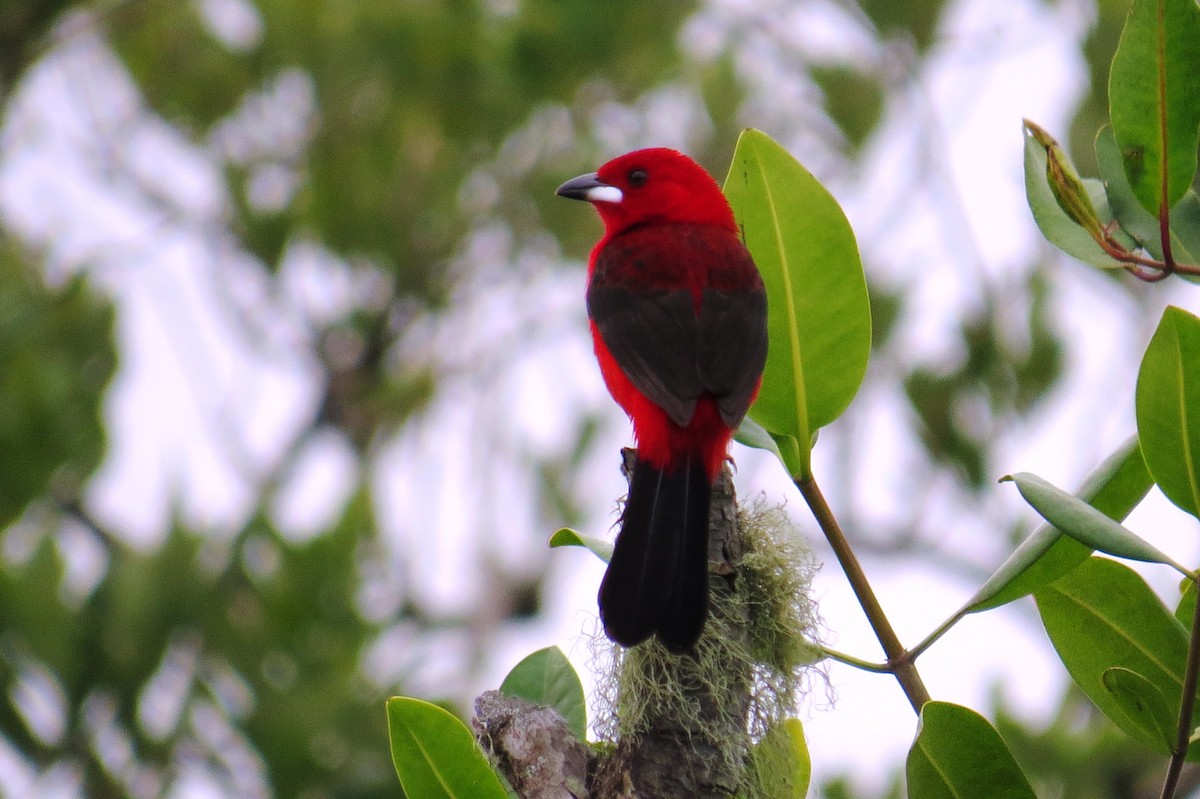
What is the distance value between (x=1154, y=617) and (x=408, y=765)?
112cm

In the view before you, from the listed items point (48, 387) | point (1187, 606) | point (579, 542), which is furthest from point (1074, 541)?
point (48, 387)

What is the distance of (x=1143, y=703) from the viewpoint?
6.17 feet

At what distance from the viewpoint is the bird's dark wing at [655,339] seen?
319cm

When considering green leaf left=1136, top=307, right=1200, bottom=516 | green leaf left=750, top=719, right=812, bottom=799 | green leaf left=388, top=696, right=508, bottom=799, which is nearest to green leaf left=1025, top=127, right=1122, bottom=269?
green leaf left=1136, top=307, right=1200, bottom=516

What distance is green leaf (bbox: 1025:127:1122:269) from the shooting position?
2.12 meters

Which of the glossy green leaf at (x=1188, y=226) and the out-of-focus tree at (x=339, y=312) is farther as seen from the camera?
the out-of-focus tree at (x=339, y=312)

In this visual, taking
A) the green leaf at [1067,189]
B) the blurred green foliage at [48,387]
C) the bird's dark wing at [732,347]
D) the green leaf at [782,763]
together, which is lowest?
the green leaf at [782,763]

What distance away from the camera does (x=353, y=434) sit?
10375mm

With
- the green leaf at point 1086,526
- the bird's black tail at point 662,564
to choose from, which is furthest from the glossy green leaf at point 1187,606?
the bird's black tail at point 662,564

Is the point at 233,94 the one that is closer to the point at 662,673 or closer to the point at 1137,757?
the point at 1137,757

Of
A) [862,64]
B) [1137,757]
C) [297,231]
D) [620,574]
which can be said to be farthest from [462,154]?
[620,574]

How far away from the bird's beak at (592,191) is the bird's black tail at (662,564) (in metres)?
1.84

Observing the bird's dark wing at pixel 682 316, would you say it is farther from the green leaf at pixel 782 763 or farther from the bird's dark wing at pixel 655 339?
the green leaf at pixel 782 763

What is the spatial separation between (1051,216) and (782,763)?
98 centimetres
